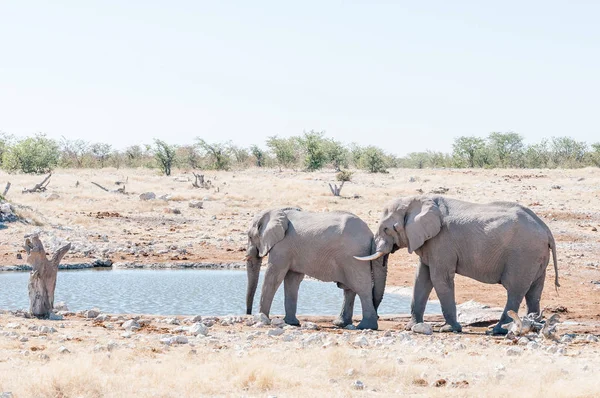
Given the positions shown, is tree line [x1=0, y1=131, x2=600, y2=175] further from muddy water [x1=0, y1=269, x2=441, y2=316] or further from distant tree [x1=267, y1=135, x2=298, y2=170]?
muddy water [x1=0, y1=269, x2=441, y2=316]

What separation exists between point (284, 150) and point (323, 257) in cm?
6481

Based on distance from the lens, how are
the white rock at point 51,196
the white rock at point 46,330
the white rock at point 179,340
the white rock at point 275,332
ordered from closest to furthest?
1. the white rock at point 179,340
2. the white rock at point 46,330
3. the white rock at point 275,332
4. the white rock at point 51,196

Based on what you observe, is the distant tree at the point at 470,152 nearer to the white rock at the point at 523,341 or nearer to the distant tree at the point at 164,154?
the distant tree at the point at 164,154

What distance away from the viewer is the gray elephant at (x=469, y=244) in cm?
1527

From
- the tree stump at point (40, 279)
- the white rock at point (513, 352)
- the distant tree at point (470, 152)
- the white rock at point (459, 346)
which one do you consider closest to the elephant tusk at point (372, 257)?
the white rock at point (459, 346)

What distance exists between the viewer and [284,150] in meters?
80.4

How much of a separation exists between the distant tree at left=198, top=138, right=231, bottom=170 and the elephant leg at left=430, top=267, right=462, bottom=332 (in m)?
57.6

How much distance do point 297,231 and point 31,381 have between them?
710 centimetres

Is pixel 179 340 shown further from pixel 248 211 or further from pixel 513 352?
pixel 248 211

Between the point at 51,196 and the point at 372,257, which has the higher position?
the point at 51,196

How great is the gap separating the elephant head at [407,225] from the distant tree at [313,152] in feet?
180

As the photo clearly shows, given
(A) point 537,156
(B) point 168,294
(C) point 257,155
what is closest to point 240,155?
(C) point 257,155

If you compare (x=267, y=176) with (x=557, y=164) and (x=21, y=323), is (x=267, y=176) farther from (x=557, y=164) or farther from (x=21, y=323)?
(x=21, y=323)

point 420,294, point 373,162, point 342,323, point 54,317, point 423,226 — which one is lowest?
point 342,323
